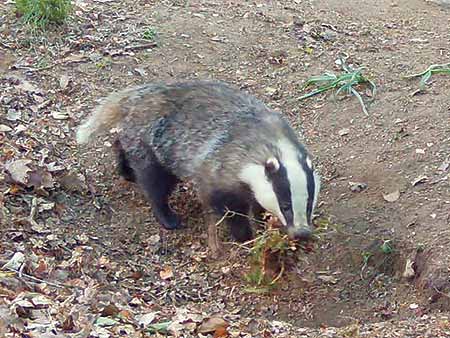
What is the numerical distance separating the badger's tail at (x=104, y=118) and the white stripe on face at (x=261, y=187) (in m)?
0.99

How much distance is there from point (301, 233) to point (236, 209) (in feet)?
1.98

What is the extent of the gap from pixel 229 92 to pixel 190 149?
385 mm

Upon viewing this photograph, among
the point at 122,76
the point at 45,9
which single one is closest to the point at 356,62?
the point at 122,76

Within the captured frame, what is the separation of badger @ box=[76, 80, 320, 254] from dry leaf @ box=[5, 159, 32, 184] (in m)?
0.48

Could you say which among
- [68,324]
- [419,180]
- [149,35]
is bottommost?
[149,35]

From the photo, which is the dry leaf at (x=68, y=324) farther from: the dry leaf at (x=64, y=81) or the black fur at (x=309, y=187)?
the dry leaf at (x=64, y=81)

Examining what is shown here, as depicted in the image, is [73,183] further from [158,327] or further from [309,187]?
[158,327]

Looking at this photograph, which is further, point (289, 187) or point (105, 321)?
point (289, 187)

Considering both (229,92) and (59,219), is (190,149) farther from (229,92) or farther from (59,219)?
(59,219)

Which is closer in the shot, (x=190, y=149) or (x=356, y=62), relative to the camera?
(x=190, y=149)

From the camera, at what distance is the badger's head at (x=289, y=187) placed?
459 centimetres

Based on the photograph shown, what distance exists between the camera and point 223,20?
7230mm

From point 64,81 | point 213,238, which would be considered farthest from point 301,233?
point 64,81

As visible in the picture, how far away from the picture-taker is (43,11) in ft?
22.3
